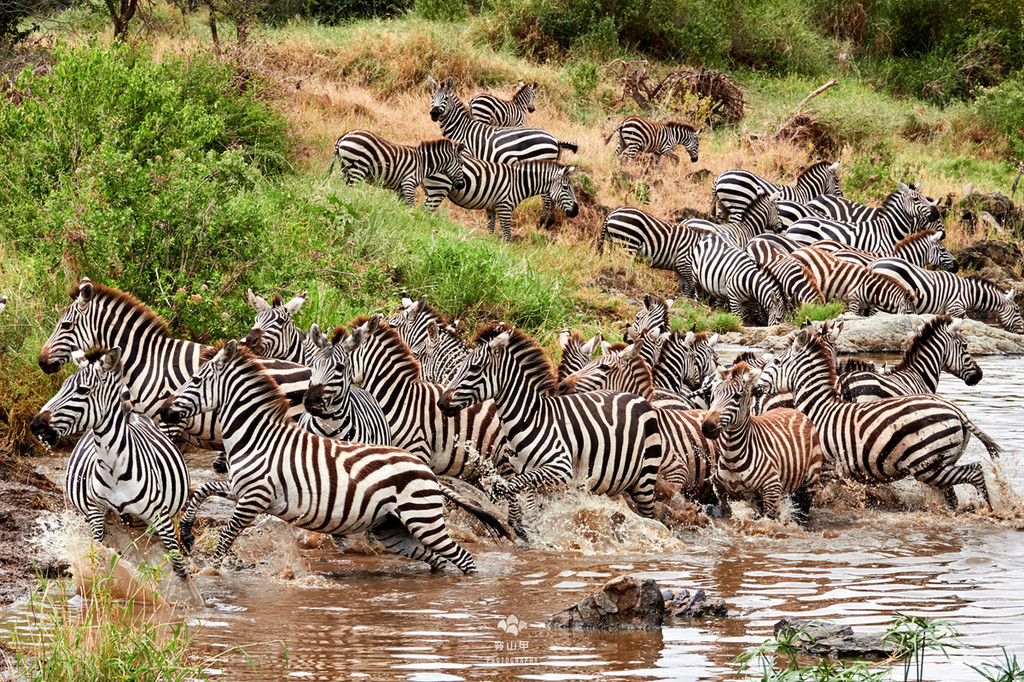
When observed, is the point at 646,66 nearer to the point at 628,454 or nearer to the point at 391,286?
the point at 391,286

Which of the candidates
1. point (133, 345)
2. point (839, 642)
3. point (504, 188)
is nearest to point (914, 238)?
point (504, 188)

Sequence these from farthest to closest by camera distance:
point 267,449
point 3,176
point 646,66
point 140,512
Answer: point 646,66 → point 3,176 → point 267,449 → point 140,512

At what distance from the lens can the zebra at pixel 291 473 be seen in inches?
290

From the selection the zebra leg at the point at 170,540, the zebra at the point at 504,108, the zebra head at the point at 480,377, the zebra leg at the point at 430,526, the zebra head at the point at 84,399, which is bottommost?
the zebra at the point at 504,108

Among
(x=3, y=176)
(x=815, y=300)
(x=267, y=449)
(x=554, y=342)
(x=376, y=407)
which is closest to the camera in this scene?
(x=267, y=449)

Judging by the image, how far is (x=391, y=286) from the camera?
46.6 feet

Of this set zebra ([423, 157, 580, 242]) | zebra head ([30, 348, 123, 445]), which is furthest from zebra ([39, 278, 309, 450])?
zebra ([423, 157, 580, 242])

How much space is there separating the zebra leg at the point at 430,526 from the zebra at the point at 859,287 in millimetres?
11525

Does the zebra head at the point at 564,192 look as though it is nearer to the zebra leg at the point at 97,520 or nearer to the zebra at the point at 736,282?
the zebra at the point at 736,282

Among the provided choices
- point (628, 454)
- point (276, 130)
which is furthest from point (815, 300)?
point (628, 454)

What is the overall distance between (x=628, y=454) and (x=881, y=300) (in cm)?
1036

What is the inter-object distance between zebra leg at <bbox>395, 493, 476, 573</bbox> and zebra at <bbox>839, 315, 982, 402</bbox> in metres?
4.57

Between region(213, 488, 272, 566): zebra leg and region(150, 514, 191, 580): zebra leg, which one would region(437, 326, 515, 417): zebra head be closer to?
region(213, 488, 272, 566): zebra leg

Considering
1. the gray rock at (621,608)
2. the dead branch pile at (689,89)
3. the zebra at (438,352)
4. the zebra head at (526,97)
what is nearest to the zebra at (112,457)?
the gray rock at (621,608)
